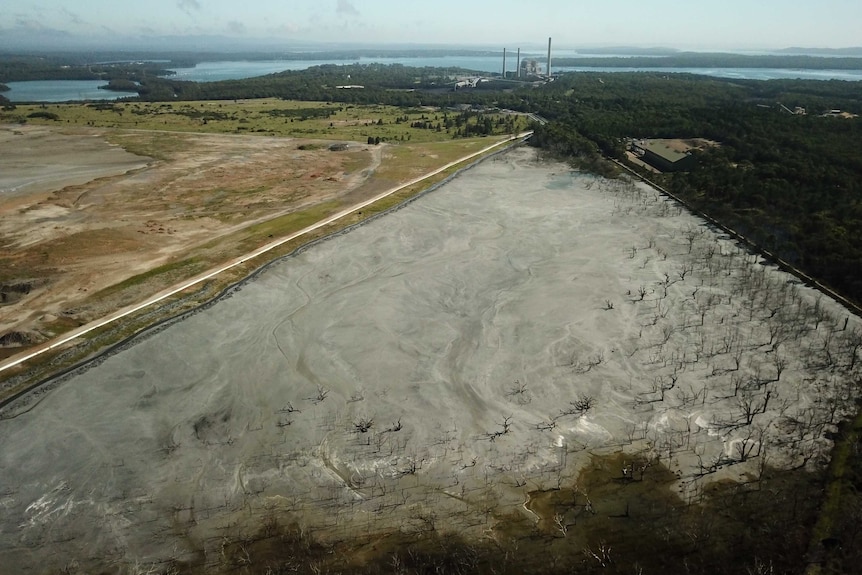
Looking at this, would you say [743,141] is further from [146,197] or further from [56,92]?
[56,92]

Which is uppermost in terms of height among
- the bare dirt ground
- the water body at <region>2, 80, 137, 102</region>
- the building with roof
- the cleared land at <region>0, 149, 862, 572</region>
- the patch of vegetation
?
the water body at <region>2, 80, 137, 102</region>

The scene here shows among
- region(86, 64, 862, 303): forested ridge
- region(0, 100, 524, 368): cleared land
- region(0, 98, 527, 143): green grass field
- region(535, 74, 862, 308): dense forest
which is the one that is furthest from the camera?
region(0, 98, 527, 143): green grass field

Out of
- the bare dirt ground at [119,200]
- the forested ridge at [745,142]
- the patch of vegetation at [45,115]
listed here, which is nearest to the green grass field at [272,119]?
the patch of vegetation at [45,115]

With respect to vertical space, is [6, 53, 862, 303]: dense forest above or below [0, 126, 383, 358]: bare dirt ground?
above

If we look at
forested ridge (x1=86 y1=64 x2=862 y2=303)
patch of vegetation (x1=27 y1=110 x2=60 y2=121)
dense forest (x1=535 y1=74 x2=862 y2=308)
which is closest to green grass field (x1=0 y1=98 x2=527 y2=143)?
patch of vegetation (x1=27 y1=110 x2=60 y2=121)

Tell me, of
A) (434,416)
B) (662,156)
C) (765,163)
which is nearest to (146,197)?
(434,416)

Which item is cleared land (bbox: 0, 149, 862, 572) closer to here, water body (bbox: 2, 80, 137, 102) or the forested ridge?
the forested ridge

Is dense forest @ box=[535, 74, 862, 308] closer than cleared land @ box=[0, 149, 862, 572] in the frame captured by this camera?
No
